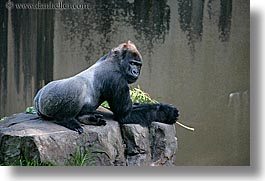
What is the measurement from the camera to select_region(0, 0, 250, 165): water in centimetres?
296

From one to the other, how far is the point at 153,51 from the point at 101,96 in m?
0.39

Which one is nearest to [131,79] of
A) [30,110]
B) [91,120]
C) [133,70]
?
[133,70]

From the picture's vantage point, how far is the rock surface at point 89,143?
2619mm

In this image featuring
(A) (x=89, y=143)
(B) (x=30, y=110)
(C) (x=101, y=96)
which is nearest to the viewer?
(A) (x=89, y=143)

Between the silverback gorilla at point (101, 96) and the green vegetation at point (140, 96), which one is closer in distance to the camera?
the silverback gorilla at point (101, 96)

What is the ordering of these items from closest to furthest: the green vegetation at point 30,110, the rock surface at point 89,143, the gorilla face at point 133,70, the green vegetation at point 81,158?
the rock surface at point 89,143 < the green vegetation at point 81,158 < the gorilla face at point 133,70 < the green vegetation at point 30,110

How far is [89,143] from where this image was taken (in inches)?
108

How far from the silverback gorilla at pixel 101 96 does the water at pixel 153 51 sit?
0.27ft

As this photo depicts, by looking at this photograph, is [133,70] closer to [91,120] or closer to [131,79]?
[131,79]

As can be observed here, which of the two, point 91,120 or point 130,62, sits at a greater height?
point 130,62

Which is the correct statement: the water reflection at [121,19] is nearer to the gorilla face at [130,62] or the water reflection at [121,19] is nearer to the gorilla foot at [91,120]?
the gorilla face at [130,62]

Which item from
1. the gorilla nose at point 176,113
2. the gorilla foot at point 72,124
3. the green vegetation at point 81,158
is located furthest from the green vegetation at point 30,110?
the gorilla nose at point 176,113

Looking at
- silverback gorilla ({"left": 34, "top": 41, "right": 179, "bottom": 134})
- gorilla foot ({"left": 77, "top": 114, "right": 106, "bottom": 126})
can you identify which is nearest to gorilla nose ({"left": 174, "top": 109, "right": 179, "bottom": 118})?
silverback gorilla ({"left": 34, "top": 41, "right": 179, "bottom": 134})

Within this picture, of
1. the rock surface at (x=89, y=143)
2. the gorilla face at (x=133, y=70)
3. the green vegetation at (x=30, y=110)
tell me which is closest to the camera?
the rock surface at (x=89, y=143)
